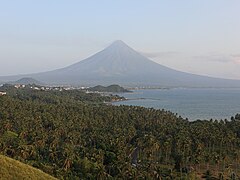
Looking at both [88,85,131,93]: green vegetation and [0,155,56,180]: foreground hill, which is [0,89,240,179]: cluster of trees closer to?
[0,155,56,180]: foreground hill

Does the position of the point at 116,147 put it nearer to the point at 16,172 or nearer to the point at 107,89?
the point at 16,172

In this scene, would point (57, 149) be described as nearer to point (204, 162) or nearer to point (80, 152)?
point (80, 152)

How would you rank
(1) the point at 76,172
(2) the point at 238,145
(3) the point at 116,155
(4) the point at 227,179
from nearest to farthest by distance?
(1) the point at 76,172 < (4) the point at 227,179 < (3) the point at 116,155 < (2) the point at 238,145

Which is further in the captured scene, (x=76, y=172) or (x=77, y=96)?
(x=77, y=96)

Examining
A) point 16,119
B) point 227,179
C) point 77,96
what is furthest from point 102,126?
point 77,96

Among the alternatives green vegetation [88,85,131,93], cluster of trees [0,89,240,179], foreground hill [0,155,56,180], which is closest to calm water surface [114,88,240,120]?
green vegetation [88,85,131,93]

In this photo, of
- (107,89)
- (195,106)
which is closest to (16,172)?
(195,106)
